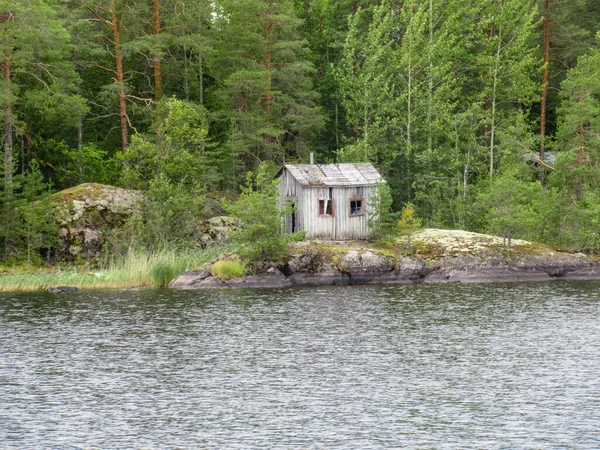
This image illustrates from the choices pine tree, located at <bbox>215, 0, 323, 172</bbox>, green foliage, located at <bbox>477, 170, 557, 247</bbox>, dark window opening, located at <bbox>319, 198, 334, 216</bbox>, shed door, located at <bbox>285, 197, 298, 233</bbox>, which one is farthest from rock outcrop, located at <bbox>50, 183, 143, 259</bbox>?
green foliage, located at <bbox>477, 170, 557, 247</bbox>

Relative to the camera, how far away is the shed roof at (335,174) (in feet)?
157

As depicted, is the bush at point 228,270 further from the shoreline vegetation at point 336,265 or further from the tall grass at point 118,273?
the tall grass at point 118,273

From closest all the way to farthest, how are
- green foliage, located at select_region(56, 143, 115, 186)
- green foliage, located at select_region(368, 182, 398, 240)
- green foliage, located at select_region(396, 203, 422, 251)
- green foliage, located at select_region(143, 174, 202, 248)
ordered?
green foliage, located at select_region(396, 203, 422, 251) < green foliage, located at select_region(143, 174, 202, 248) < green foliage, located at select_region(368, 182, 398, 240) < green foliage, located at select_region(56, 143, 115, 186)

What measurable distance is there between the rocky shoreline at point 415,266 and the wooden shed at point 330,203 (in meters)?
1.65

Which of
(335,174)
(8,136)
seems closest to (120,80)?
(8,136)

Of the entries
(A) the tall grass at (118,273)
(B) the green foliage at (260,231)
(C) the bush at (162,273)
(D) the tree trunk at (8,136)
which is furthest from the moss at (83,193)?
(B) the green foliage at (260,231)

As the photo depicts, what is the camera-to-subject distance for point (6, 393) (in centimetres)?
2209

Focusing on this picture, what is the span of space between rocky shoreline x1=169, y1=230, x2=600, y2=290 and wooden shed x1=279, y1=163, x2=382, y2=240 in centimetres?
165

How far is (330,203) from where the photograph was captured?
157ft

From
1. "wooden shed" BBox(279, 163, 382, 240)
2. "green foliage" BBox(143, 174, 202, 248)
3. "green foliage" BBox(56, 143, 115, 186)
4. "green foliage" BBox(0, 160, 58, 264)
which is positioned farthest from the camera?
"green foliage" BBox(56, 143, 115, 186)

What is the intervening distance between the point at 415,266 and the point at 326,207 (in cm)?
627

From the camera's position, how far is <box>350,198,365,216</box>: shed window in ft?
158

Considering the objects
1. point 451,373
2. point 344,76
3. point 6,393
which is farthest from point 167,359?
point 344,76

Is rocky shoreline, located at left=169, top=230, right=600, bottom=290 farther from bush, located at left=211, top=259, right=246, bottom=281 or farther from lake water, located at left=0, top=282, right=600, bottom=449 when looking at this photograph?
lake water, located at left=0, top=282, right=600, bottom=449
